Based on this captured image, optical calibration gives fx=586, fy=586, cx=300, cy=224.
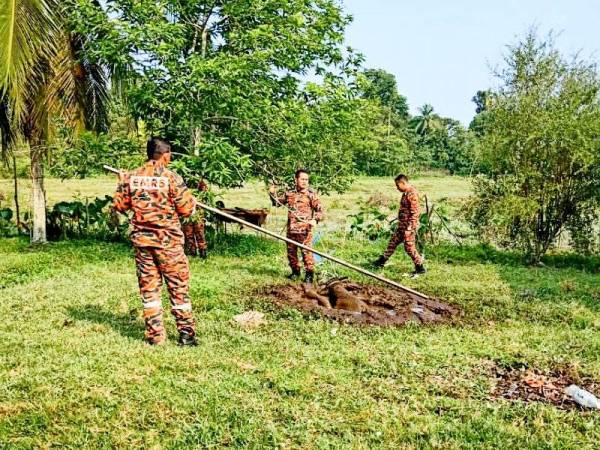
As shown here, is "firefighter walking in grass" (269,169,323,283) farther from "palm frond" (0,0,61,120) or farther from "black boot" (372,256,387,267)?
"palm frond" (0,0,61,120)

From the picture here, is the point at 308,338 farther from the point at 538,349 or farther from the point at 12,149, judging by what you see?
the point at 12,149

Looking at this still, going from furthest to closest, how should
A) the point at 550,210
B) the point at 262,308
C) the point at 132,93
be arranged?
the point at 550,210 → the point at 132,93 → the point at 262,308

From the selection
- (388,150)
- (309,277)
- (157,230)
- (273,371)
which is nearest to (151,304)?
(157,230)

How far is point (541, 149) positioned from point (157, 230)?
26.5ft

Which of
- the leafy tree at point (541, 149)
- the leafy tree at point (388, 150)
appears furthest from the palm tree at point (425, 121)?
the leafy tree at point (541, 149)

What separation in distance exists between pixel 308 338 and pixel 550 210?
7.22m

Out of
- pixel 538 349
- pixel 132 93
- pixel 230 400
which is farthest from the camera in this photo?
pixel 132 93

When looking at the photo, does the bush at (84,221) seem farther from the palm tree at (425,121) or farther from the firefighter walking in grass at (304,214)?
the palm tree at (425,121)

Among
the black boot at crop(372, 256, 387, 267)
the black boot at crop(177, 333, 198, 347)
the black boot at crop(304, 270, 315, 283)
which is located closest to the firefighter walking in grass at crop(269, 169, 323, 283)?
the black boot at crop(304, 270, 315, 283)

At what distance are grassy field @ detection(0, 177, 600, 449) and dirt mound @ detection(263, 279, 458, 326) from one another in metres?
0.27

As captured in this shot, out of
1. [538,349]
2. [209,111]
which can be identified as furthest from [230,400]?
[209,111]

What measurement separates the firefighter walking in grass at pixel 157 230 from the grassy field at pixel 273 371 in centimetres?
32

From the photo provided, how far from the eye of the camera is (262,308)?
7.17m

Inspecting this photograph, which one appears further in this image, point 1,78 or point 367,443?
point 1,78
